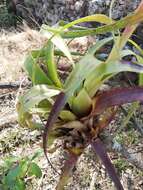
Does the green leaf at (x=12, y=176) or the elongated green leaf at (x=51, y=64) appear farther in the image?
the green leaf at (x=12, y=176)

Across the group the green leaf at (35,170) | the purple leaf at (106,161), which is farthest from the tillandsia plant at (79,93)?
the green leaf at (35,170)

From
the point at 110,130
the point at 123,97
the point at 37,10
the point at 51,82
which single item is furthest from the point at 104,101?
the point at 37,10

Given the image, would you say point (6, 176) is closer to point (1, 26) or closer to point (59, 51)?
point (59, 51)

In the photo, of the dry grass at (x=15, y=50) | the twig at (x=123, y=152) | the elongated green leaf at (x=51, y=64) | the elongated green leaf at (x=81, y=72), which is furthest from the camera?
the dry grass at (x=15, y=50)

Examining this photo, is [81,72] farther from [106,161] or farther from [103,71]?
[106,161]

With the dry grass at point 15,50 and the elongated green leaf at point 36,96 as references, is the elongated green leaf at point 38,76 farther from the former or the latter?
the dry grass at point 15,50

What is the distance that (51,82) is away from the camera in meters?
1.13

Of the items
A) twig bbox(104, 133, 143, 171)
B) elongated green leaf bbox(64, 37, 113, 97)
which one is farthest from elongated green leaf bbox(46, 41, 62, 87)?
twig bbox(104, 133, 143, 171)

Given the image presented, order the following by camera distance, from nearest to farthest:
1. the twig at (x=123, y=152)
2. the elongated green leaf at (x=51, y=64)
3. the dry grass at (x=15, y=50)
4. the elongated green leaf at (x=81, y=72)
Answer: the elongated green leaf at (x=81, y=72) < the elongated green leaf at (x=51, y=64) < the twig at (x=123, y=152) < the dry grass at (x=15, y=50)

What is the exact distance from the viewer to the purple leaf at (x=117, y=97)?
960mm

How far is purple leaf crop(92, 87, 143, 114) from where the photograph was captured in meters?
0.96

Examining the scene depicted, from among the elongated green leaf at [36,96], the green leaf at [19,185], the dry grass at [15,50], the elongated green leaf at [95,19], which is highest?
the elongated green leaf at [95,19]

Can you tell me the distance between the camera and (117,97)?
3.23 ft

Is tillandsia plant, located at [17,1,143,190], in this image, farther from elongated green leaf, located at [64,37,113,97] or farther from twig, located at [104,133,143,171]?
twig, located at [104,133,143,171]
